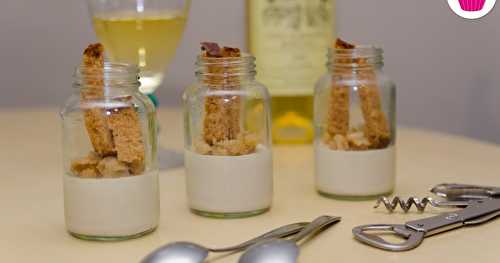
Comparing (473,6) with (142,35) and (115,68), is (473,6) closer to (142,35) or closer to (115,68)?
(115,68)

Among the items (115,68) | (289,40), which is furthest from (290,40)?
(115,68)

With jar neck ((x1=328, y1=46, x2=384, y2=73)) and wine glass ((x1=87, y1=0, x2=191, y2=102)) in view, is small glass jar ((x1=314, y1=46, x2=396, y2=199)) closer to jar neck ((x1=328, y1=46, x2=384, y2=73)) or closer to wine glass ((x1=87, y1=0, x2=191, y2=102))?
jar neck ((x1=328, y1=46, x2=384, y2=73))

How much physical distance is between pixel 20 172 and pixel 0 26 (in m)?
0.60

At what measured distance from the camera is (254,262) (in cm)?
60

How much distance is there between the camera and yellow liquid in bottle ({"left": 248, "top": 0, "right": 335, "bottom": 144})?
1106 mm

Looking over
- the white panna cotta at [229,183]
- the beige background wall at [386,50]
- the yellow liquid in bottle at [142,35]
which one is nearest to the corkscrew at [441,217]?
the white panna cotta at [229,183]

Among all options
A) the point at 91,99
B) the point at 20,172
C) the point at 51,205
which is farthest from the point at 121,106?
the point at 20,172

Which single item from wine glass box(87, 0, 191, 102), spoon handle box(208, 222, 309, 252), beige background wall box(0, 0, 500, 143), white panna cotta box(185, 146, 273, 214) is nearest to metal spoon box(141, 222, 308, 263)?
spoon handle box(208, 222, 309, 252)

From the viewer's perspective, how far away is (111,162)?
0.69 meters

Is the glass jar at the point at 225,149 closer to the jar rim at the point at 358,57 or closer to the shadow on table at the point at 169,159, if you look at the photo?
the jar rim at the point at 358,57

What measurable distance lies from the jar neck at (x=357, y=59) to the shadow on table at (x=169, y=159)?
24 centimetres

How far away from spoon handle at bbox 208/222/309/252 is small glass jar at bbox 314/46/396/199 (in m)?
0.13

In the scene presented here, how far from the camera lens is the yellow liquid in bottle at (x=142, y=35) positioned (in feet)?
3.19

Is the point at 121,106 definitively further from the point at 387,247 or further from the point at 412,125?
the point at 412,125
